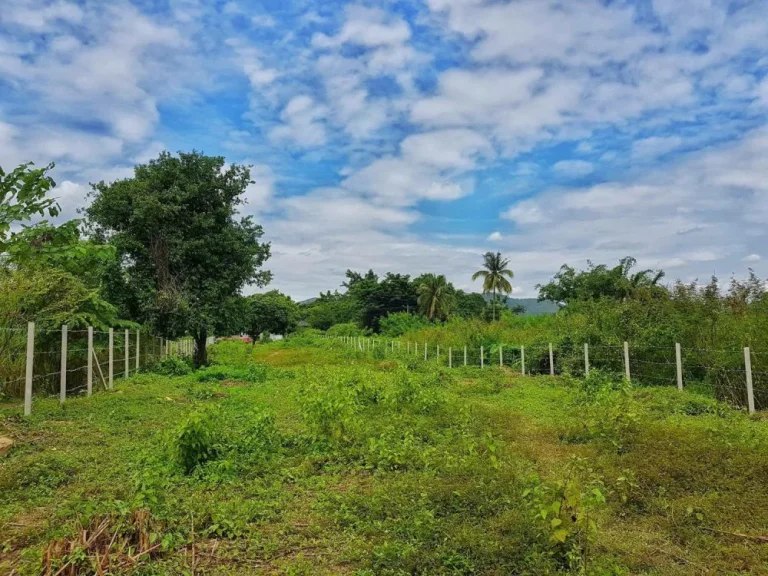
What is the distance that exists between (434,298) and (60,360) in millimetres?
41716

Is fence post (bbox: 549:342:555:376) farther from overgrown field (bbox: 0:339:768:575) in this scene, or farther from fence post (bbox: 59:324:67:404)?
fence post (bbox: 59:324:67:404)

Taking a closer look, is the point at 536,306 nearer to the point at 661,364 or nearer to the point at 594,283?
the point at 594,283

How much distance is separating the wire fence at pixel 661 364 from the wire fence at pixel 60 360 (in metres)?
11.0

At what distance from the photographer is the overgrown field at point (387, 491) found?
3.29 m

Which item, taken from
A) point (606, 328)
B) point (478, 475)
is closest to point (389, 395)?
point (478, 475)

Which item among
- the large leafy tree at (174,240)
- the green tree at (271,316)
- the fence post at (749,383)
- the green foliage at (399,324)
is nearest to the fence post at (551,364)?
the fence post at (749,383)

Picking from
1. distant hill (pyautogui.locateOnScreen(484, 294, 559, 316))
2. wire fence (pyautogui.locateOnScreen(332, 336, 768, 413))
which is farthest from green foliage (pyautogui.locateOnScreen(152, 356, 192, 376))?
distant hill (pyautogui.locateOnScreen(484, 294, 559, 316))

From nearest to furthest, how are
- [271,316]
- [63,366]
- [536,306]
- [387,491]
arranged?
1. [387,491]
2. [63,366]
3. [271,316]
4. [536,306]

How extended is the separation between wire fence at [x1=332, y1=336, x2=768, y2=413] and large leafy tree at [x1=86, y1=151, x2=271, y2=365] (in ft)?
30.7

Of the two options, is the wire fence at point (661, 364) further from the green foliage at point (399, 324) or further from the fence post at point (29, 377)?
the green foliage at point (399, 324)

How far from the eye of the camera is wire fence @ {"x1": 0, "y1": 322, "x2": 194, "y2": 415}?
346 inches

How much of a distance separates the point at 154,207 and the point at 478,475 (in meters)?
15.6

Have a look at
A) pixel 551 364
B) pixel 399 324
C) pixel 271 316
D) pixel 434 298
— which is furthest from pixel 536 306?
pixel 551 364

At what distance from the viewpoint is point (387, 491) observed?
14.8 feet
